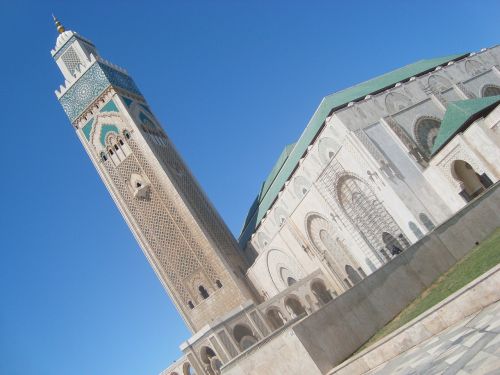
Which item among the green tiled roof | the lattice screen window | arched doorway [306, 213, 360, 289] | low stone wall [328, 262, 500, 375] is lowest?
low stone wall [328, 262, 500, 375]

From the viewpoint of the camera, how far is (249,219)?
28828 millimetres

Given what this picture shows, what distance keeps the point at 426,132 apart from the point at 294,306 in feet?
29.9

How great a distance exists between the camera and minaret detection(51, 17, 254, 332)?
849 inches

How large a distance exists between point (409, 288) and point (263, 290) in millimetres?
14829

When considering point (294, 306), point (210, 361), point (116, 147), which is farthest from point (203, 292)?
point (116, 147)

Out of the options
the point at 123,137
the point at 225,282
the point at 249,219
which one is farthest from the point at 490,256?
the point at 249,219

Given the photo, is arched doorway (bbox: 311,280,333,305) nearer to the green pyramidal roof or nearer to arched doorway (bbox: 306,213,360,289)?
arched doorway (bbox: 306,213,360,289)

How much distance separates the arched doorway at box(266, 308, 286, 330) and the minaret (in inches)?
47.8

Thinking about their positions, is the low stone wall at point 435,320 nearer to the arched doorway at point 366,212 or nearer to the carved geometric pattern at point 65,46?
the arched doorway at point 366,212

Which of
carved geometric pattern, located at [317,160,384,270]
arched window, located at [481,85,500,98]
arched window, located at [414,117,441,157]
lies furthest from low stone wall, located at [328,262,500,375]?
arched window, located at [481,85,500,98]

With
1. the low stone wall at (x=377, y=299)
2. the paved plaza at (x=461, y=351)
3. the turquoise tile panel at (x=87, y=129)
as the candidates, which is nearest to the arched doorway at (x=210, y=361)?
the low stone wall at (x=377, y=299)

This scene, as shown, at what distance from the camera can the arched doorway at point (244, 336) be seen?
61.2 ft

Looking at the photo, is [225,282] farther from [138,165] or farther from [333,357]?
[333,357]

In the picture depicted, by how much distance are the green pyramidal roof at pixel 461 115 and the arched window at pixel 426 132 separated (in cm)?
122
